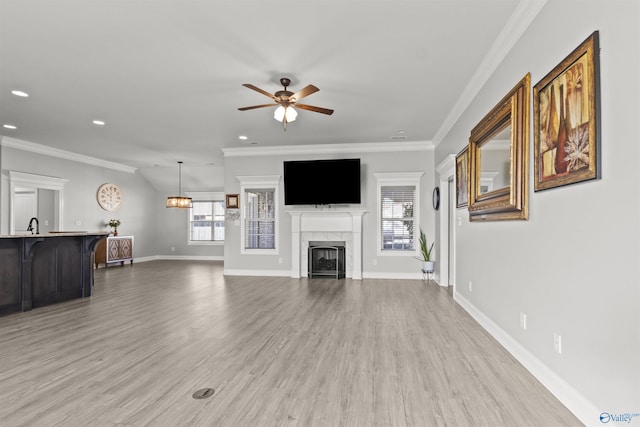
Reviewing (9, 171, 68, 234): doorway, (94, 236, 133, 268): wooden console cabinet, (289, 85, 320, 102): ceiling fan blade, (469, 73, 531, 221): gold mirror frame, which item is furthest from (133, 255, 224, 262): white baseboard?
(469, 73, 531, 221): gold mirror frame

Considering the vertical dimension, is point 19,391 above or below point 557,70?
below

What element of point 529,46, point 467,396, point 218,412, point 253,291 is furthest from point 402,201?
point 218,412

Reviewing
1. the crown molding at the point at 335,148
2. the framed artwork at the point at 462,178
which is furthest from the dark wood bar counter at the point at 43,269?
the framed artwork at the point at 462,178

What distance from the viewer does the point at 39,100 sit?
15.1 ft

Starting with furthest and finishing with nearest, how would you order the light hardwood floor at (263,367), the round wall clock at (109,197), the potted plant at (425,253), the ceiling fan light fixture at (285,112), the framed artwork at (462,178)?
the round wall clock at (109,197)
the potted plant at (425,253)
the framed artwork at (462,178)
the ceiling fan light fixture at (285,112)
the light hardwood floor at (263,367)

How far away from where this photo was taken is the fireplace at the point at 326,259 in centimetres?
711

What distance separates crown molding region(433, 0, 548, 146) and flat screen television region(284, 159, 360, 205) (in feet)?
7.83

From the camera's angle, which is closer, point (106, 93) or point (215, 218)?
point (106, 93)

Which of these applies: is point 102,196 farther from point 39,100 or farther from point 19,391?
point 19,391

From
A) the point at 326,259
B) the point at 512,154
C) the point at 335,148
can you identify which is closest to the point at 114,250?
the point at 326,259

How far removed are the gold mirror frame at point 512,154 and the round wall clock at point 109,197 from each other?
30.2ft

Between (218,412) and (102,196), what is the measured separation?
8.87 metres

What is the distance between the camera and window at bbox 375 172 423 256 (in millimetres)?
6984

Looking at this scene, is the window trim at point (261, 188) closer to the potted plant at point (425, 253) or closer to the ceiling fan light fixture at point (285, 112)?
the potted plant at point (425, 253)
